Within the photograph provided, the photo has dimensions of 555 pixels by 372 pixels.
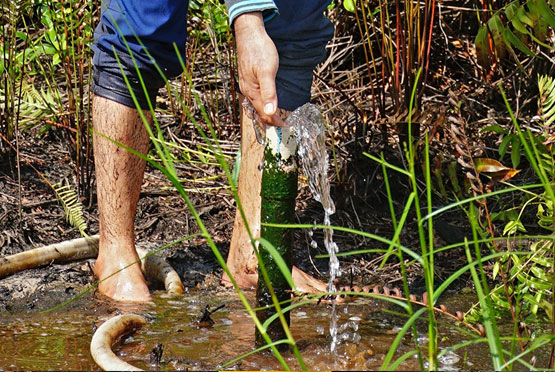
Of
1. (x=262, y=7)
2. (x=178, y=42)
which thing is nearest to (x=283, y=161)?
(x=262, y=7)

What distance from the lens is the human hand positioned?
181cm

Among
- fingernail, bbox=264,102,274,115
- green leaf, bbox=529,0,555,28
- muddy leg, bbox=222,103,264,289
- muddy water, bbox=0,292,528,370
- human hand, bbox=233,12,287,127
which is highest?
green leaf, bbox=529,0,555,28

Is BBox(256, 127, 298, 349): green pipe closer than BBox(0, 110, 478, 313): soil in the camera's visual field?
Yes

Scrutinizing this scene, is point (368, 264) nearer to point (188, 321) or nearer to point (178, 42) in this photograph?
point (188, 321)

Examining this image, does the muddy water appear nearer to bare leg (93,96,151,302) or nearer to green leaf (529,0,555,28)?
bare leg (93,96,151,302)

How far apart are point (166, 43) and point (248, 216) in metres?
0.69

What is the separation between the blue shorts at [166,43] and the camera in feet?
8.21

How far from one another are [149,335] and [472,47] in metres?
2.54

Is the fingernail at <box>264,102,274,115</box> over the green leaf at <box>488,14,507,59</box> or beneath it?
beneath

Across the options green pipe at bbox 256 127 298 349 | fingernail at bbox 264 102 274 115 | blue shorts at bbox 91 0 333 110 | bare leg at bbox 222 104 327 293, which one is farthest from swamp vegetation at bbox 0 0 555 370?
fingernail at bbox 264 102 274 115

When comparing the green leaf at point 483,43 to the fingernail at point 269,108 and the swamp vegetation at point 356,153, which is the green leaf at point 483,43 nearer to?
the swamp vegetation at point 356,153

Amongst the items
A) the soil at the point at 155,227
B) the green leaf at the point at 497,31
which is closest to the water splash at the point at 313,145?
the soil at the point at 155,227

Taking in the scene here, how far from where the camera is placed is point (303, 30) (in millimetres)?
2520

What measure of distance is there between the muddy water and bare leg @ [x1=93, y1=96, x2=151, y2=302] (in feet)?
0.33
